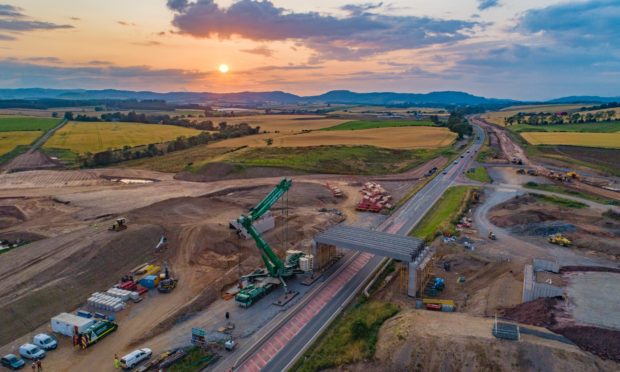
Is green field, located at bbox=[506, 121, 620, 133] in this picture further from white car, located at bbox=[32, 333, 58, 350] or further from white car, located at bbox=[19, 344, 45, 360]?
white car, located at bbox=[19, 344, 45, 360]

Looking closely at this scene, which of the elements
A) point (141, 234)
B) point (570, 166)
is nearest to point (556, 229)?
point (141, 234)

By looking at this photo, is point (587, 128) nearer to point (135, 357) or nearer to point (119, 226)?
point (119, 226)

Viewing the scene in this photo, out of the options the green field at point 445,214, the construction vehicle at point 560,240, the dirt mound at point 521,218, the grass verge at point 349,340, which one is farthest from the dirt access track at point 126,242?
the construction vehicle at point 560,240

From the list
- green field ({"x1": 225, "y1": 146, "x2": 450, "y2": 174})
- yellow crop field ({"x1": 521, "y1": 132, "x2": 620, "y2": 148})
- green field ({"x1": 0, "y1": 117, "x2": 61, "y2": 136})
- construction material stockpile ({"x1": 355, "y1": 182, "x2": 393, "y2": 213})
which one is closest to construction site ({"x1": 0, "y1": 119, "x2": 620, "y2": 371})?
construction material stockpile ({"x1": 355, "y1": 182, "x2": 393, "y2": 213})

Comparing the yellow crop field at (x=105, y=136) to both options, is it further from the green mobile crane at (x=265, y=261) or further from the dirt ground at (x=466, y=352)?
the dirt ground at (x=466, y=352)

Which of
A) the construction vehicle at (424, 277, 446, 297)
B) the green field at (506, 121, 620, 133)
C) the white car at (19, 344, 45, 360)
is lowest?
the white car at (19, 344, 45, 360)
